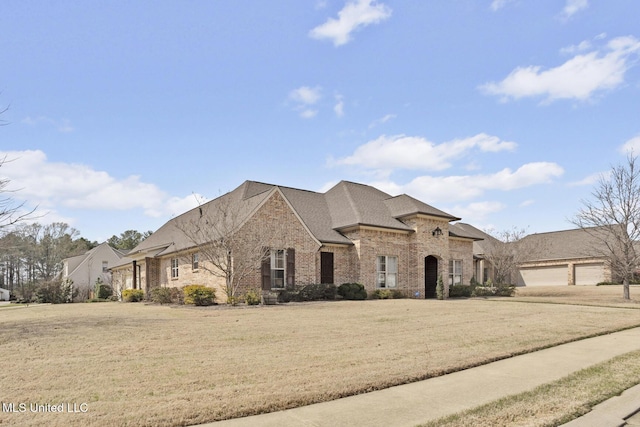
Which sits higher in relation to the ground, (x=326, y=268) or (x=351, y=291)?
(x=326, y=268)

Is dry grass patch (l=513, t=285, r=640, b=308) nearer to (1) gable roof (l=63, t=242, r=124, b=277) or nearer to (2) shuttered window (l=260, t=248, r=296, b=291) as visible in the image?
(2) shuttered window (l=260, t=248, r=296, b=291)

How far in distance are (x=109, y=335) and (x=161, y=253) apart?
19.1m

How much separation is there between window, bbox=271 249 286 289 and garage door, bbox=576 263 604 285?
107 feet

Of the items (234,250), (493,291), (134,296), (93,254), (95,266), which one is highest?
Result: (234,250)

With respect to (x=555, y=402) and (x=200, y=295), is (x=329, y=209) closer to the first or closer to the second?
(x=200, y=295)

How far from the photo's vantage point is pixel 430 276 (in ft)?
101

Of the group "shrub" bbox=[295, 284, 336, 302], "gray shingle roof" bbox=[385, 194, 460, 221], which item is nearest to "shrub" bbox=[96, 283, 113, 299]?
"shrub" bbox=[295, 284, 336, 302]

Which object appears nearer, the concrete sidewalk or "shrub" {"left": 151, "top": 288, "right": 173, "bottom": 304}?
the concrete sidewalk

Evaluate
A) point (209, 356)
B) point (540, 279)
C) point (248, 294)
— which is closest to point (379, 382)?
point (209, 356)

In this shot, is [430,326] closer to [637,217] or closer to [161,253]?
[637,217]

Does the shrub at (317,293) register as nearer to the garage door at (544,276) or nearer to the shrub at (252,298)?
the shrub at (252,298)

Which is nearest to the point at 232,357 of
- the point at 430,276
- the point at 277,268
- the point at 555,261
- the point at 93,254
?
the point at 277,268

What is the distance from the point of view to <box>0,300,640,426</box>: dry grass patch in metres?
6.02

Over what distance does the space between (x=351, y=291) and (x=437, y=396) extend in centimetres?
1815
